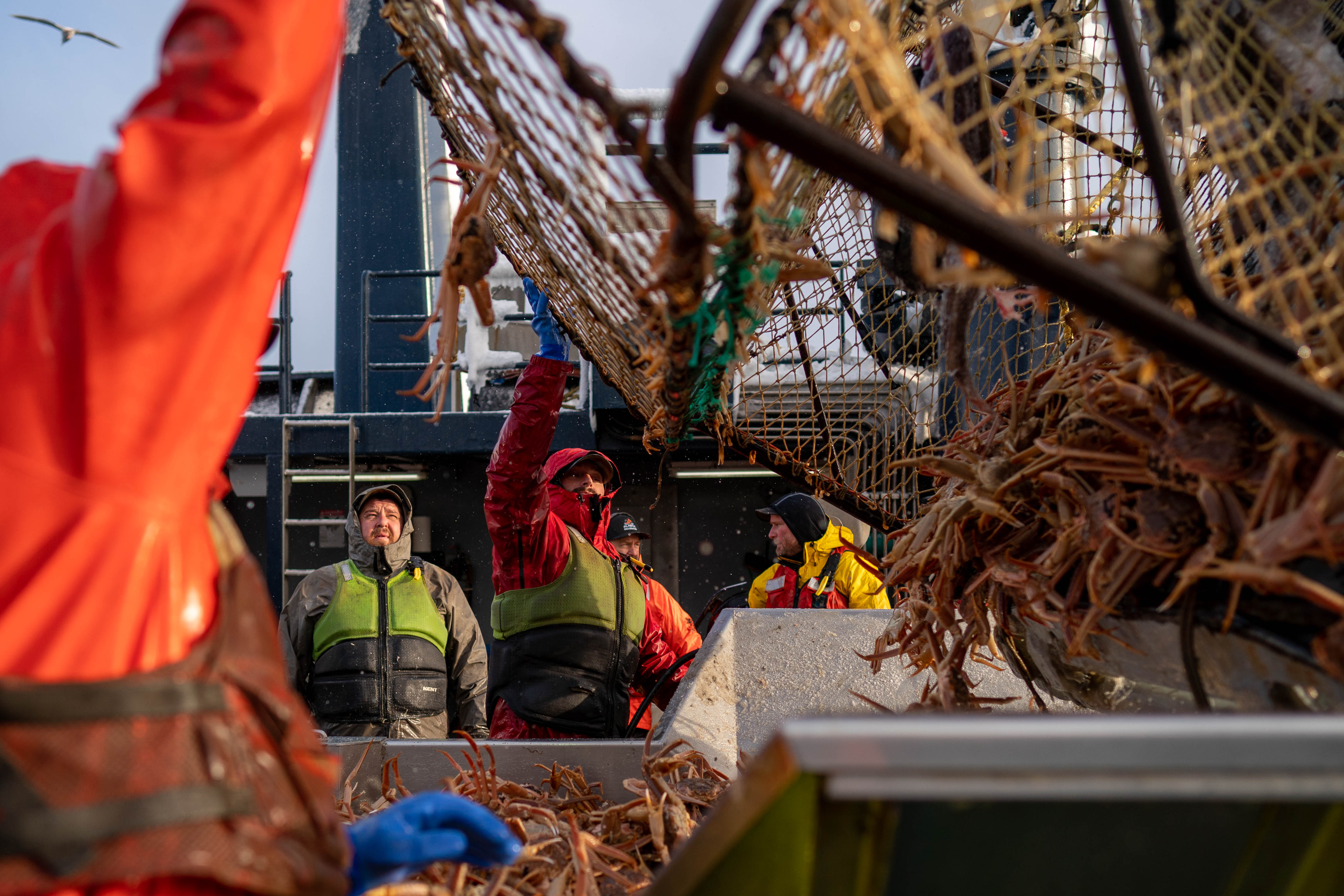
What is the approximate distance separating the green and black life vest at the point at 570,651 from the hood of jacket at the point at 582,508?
0.78 ft

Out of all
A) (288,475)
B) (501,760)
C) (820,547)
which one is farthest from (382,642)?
(288,475)

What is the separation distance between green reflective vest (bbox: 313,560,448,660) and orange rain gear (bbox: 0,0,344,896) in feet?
12.3

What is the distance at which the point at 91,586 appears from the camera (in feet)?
2.64

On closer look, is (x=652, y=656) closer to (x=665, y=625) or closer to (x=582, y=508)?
(x=665, y=625)

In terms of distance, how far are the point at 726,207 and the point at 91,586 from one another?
817mm

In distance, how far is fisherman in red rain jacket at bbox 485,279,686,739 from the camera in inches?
147

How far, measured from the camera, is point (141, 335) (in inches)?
32.7

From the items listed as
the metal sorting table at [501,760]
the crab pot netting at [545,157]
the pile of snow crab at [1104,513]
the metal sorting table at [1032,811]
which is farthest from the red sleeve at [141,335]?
the metal sorting table at [501,760]

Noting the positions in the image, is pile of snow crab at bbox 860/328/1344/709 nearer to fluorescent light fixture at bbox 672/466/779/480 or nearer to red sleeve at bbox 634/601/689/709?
red sleeve at bbox 634/601/689/709

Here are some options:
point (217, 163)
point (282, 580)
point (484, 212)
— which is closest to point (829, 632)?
point (484, 212)

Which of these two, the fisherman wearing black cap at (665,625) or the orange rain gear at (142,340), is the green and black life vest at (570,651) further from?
the orange rain gear at (142,340)

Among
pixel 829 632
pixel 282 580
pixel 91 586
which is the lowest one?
pixel 282 580

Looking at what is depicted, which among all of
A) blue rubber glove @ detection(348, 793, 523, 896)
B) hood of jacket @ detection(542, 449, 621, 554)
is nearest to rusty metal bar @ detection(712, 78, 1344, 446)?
blue rubber glove @ detection(348, 793, 523, 896)

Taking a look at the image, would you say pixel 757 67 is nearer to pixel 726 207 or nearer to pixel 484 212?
pixel 726 207
